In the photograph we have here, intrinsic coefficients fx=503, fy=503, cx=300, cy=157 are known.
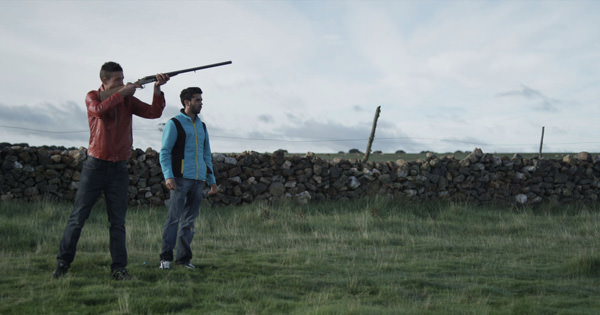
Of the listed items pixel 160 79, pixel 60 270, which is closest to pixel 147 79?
pixel 160 79

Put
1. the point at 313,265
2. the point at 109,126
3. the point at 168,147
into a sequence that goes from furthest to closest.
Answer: the point at 313,265 < the point at 168,147 < the point at 109,126

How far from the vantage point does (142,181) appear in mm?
12406

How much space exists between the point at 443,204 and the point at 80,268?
1051 cm

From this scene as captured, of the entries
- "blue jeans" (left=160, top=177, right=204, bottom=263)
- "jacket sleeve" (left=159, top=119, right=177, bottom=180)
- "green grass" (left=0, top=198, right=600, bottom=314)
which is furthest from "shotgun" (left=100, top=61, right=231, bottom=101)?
"green grass" (left=0, top=198, right=600, bottom=314)

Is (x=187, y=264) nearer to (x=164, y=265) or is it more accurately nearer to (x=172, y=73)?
(x=164, y=265)

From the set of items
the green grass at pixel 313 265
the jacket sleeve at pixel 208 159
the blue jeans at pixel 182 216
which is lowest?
the green grass at pixel 313 265

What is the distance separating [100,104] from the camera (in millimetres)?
5109

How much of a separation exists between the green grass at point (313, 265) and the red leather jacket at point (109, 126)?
4.54 feet

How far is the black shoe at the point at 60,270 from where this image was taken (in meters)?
5.43

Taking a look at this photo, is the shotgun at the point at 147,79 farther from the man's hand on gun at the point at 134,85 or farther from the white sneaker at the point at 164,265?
the white sneaker at the point at 164,265

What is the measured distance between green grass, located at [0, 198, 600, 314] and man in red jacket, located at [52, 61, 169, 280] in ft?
1.16

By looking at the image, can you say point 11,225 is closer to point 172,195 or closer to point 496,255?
point 172,195

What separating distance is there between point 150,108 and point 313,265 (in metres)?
2.96

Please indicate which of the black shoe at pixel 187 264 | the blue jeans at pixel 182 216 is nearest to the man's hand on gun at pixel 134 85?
the blue jeans at pixel 182 216
